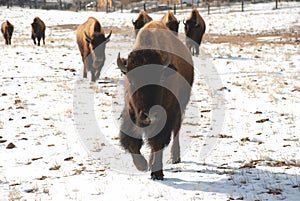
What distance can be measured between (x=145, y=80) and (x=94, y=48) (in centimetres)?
677

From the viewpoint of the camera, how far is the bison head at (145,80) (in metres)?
4.46

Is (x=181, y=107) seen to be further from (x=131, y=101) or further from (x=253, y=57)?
(x=253, y=57)

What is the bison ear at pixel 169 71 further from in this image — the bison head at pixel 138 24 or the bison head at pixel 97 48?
the bison head at pixel 138 24

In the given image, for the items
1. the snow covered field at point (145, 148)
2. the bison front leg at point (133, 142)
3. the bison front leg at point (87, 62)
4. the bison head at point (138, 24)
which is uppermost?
the bison head at point (138, 24)

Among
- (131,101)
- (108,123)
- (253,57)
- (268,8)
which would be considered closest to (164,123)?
(131,101)

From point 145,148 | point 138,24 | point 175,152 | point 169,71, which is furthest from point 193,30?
point 169,71

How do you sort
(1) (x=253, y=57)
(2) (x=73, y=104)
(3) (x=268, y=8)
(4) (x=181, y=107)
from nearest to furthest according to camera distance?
(4) (x=181, y=107)
(2) (x=73, y=104)
(1) (x=253, y=57)
(3) (x=268, y=8)

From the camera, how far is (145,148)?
6.25m

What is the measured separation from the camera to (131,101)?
4.82 m

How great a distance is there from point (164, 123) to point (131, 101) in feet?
1.65

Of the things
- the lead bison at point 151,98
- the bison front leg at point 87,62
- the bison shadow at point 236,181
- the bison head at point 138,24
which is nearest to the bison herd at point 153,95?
the lead bison at point 151,98

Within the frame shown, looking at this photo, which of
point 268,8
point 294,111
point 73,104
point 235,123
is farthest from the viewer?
point 268,8

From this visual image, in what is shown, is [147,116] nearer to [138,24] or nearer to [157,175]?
[157,175]

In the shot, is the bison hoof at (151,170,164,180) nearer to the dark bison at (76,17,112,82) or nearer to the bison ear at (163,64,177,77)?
the bison ear at (163,64,177,77)
